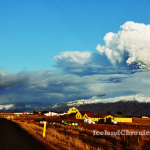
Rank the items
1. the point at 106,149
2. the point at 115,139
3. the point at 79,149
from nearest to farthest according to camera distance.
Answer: the point at 79,149, the point at 106,149, the point at 115,139

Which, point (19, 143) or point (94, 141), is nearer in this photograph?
point (19, 143)

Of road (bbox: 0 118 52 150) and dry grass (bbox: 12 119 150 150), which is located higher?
road (bbox: 0 118 52 150)

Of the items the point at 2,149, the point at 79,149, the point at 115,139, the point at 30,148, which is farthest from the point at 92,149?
the point at 115,139

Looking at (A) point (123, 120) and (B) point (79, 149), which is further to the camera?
(A) point (123, 120)

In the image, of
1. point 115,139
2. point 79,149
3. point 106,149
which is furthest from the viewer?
point 115,139

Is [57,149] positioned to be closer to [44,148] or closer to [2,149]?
[44,148]

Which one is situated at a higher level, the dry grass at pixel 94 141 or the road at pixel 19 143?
the road at pixel 19 143

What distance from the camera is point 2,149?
13.1 meters

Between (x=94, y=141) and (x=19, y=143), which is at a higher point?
(x=19, y=143)

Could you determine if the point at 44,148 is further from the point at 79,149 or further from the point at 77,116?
the point at 77,116

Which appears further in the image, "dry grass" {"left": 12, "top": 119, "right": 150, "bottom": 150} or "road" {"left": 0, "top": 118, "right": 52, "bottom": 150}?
"dry grass" {"left": 12, "top": 119, "right": 150, "bottom": 150}

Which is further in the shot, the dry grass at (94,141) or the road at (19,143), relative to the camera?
the dry grass at (94,141)

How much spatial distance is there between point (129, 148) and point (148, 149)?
1.58 m

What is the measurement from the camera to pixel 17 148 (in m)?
13.6
